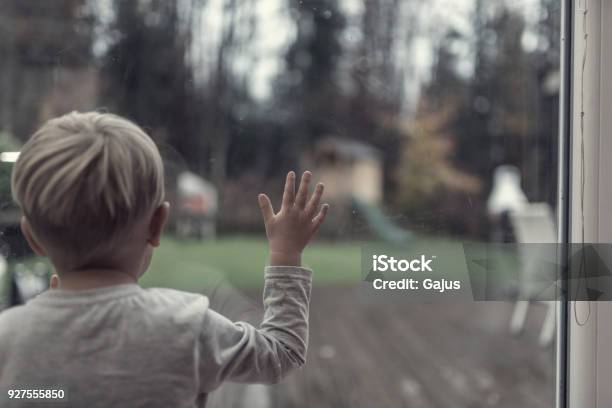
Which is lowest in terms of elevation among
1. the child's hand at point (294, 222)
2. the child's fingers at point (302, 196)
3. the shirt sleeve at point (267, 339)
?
the shirt sleeve at point (267, 339)

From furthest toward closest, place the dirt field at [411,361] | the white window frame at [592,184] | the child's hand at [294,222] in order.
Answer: the dirt field at [411,361]
the white window frame at [592,184]
the child's hand at [294,222]

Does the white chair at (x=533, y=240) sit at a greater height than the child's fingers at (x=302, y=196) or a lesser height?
lesser

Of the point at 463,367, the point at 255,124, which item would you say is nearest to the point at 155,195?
the point at 255,124

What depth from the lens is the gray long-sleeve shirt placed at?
0.56 meters

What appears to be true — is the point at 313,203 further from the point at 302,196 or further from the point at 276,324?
the point at 276,324

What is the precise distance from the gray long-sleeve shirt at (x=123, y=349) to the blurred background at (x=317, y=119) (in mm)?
177

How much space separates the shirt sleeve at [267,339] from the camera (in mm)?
584

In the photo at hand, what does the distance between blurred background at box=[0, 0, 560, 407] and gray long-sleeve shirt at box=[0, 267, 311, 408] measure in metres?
0.18

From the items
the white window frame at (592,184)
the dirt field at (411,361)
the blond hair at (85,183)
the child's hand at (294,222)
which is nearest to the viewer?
the blond hair at (85,183)

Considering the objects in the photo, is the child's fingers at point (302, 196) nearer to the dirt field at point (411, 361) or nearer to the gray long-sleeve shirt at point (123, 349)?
the gray long-sleeve shirt at point (123, 349)

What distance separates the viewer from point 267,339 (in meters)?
0.61

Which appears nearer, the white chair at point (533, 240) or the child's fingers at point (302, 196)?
the child's fingers at point (302, 196)

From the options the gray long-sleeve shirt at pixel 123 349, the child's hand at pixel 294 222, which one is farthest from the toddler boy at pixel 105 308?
the child's hand at pixel 294 222

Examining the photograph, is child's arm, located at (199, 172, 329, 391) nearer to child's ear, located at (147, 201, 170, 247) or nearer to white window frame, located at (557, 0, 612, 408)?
child's ear, located at (147, 201, 170, 247)
